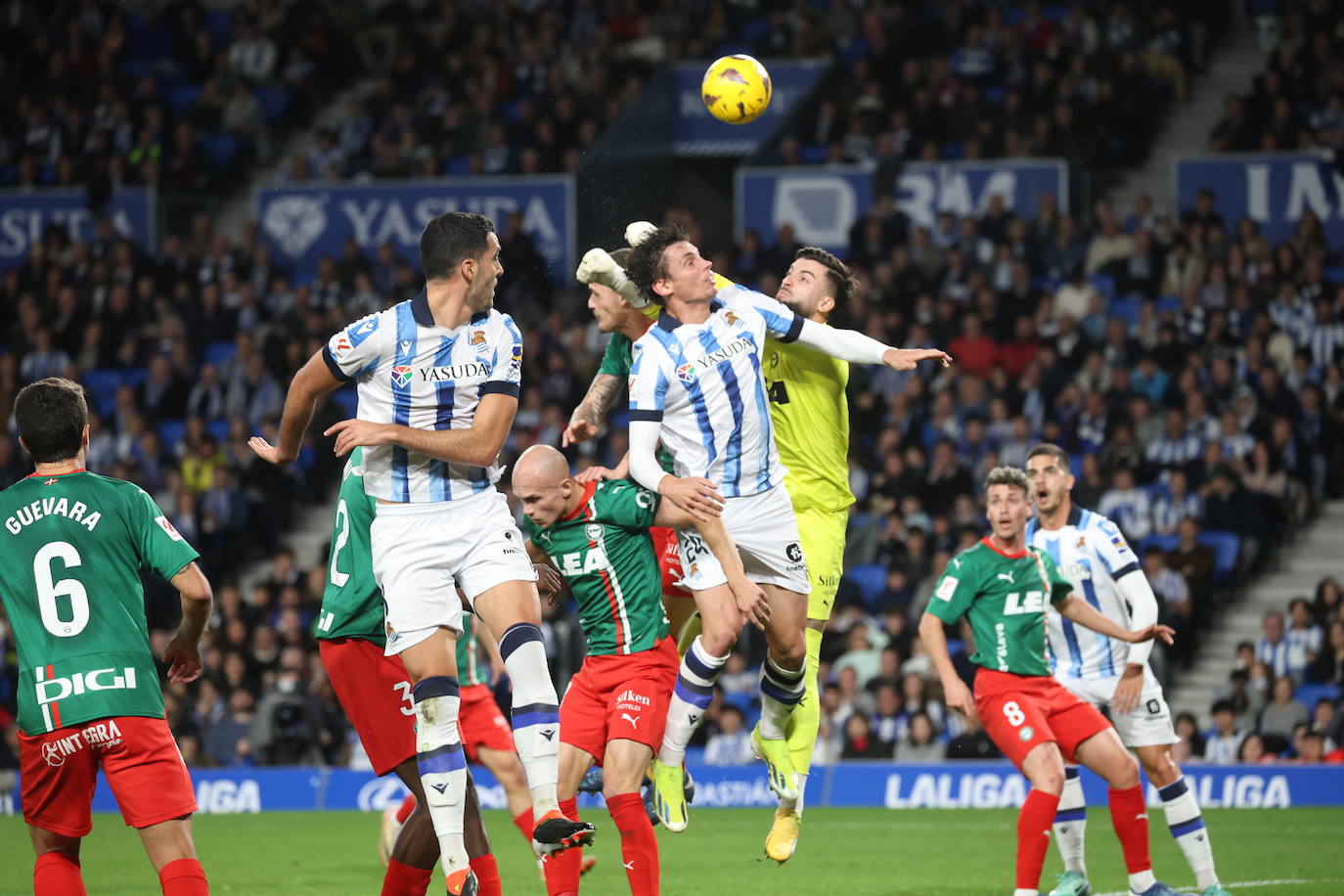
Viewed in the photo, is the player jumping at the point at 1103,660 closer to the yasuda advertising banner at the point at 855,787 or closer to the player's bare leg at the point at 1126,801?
the player's bare leg at the point at 1126,801

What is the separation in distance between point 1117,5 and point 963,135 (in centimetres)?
259

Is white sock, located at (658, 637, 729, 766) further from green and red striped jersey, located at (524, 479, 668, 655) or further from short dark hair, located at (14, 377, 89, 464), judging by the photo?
short dark hair, located at (14, 377, 89, 464)

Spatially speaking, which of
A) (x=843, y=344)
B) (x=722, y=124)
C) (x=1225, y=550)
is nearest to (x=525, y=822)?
(x=843, y=344)

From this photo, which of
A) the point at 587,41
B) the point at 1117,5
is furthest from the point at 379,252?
the point at 1117,5

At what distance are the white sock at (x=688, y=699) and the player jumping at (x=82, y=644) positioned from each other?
101 inches

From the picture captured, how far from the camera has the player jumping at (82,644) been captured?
6590 millimetres

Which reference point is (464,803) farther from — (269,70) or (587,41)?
(269,70)

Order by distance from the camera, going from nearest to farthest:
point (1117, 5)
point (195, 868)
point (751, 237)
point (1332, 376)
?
point (195, 868)
point (1332, 376)
point (751, 237)
point (1117, 5)

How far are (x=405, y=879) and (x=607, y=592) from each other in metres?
1.54

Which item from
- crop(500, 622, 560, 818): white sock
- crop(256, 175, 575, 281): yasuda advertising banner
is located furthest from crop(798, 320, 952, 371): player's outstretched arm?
crop(256, 175, 575, 281): yasuda advertising banner

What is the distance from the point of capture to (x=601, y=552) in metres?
8.44

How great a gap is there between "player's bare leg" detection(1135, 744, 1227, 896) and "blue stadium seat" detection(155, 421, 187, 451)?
1430 cm

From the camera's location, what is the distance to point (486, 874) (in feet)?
25.9

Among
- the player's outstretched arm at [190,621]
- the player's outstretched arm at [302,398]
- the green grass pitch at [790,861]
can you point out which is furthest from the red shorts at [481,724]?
the player's outstretched arm at [190,621]
